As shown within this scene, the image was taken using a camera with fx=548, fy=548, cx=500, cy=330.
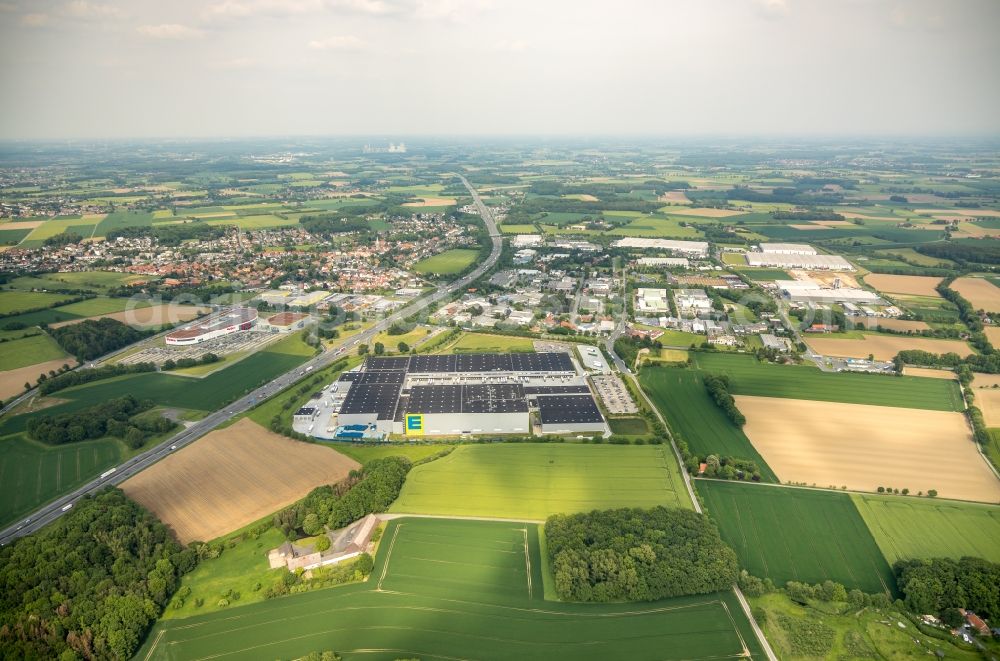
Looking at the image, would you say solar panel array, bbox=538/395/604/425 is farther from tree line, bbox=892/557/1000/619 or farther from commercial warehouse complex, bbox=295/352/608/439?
Result: tree line, bbox=892/557/1000/619

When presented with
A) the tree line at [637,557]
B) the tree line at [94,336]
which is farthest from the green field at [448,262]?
the tree line at [637,557]

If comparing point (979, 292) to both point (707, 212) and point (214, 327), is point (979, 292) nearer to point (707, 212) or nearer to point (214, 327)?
point (707, 212)

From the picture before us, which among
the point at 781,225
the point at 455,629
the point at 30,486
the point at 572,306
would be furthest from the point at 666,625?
the point at 781,225

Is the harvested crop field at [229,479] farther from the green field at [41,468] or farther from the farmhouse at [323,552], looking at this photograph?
the farmhouse at [323,552]

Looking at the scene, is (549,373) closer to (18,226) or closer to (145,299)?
(145,299)

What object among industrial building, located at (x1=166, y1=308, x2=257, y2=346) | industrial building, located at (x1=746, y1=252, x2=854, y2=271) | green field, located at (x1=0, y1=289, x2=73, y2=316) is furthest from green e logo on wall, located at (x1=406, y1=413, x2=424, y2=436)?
industrial building, located at (x1=746, y1=252, x2=854, y2=271)

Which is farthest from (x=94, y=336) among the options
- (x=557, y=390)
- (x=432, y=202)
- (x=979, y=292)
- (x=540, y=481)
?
(x=979, y=292)
